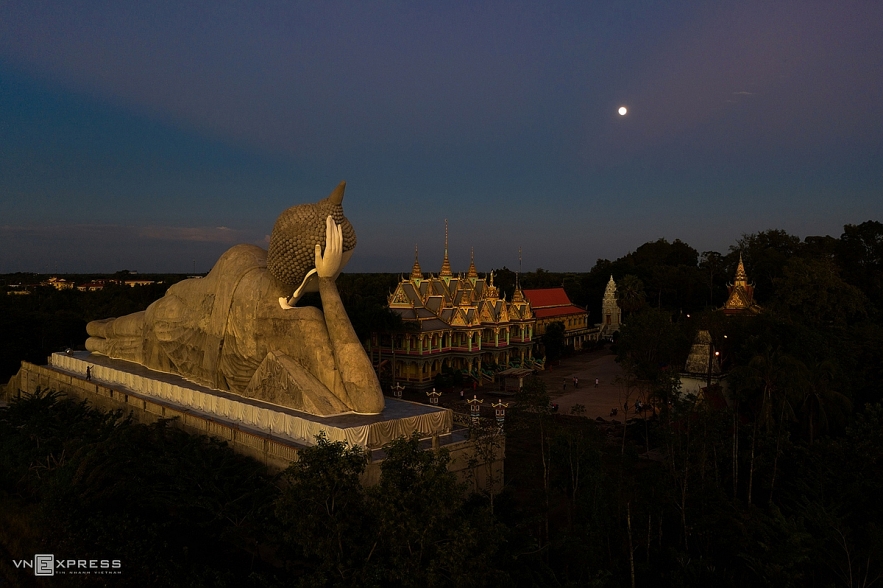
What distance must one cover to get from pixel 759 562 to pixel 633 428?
37.9 ft

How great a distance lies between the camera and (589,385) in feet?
110

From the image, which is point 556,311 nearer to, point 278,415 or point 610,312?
point 610,312

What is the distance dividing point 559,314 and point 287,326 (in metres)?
35.5

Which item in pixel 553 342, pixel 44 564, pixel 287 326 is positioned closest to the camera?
pixel 44 564

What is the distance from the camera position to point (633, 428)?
69.8 ft

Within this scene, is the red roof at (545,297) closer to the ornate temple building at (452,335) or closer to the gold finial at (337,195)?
the ornate temple building at (452,335)

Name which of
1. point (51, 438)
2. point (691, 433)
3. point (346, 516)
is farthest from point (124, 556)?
point (691, 433)

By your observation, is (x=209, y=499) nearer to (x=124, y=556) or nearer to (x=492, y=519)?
(x=124, y=556)

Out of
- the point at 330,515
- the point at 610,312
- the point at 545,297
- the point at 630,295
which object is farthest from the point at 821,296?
the point at 330,515

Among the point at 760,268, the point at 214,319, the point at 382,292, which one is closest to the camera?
the point at 214,319

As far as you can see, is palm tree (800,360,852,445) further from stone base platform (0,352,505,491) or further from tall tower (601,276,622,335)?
tall tower (601,276,622,335)

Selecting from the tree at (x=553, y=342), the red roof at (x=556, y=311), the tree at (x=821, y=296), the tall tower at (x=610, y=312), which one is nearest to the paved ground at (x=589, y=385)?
the tree at (x=553, y=342)

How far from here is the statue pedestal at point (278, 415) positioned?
1300 cm

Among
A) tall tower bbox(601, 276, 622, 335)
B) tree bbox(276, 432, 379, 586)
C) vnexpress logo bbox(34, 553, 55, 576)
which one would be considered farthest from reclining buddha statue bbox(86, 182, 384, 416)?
tall tower bbox(601, 276, 622, 335)
